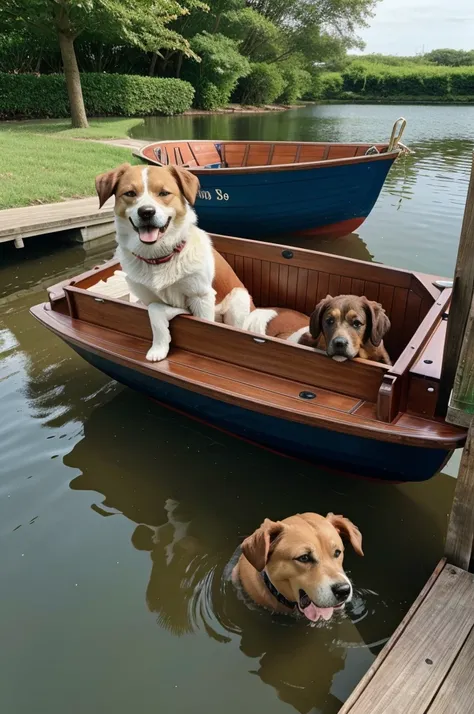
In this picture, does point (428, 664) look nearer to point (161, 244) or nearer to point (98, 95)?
point (161, 244)

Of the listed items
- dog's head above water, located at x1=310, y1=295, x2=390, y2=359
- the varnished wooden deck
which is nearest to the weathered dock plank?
the varnished wooden deck

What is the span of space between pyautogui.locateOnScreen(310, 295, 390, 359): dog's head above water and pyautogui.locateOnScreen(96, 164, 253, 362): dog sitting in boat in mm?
957

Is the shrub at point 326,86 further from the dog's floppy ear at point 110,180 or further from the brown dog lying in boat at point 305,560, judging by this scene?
the brown dog lying in boat at point 305,560

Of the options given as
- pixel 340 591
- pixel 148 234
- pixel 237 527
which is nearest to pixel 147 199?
pixel 148 234

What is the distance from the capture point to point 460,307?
2.50m

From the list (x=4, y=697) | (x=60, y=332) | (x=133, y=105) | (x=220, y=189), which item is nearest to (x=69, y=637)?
(x=4, y=697)

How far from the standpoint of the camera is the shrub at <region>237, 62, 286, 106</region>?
36750 millimetres

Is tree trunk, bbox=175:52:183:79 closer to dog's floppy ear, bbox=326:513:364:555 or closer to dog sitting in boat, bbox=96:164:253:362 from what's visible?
dog sitting in boat, bbox=96:164:253:362

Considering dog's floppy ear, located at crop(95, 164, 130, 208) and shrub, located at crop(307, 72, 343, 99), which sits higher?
shrub, located at crop(307, 72, 343, 99)

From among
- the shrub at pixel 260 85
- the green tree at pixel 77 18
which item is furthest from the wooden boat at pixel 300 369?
the shrub at pixel 260 85

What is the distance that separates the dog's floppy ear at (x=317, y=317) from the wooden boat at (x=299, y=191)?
4.96m

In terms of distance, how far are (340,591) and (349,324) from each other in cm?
152

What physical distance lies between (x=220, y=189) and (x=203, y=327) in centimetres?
509

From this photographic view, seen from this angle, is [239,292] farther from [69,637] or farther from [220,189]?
[220,189]
